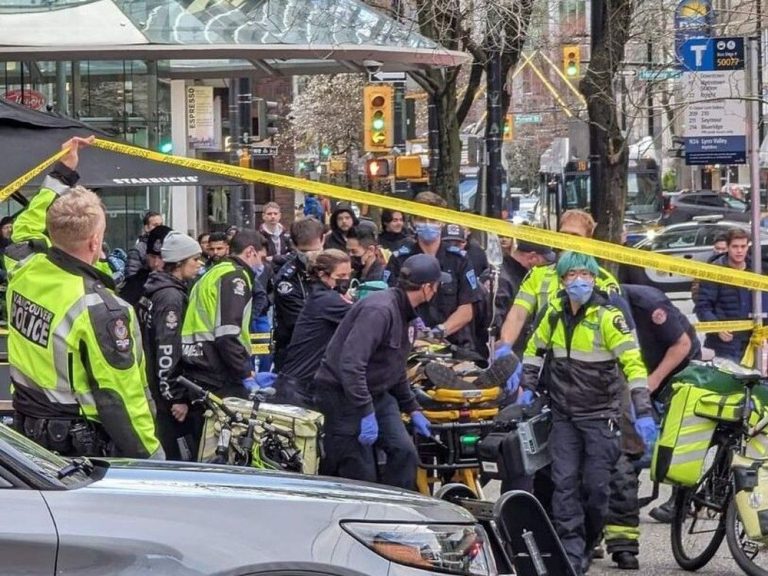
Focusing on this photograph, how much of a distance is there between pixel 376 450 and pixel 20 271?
2.67 metres

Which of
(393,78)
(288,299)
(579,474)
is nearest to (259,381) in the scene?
(288,299)

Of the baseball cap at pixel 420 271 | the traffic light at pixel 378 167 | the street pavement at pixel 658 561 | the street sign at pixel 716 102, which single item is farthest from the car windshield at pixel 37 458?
the traffic light at pixel 378 167

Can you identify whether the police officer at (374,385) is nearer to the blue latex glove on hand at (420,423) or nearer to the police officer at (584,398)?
the blue latex glove on hand at (420,423)

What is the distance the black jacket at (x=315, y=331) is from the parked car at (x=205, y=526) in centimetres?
392

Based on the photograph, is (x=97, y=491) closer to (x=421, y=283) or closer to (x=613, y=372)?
(x=421, y=283)

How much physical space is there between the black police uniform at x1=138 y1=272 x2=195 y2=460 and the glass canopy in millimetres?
8224

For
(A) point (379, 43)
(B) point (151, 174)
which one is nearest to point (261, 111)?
(A) point (379, 43)

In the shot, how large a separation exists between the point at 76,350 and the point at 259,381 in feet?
12.5

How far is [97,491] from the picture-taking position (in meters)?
4.25

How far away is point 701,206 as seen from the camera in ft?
147

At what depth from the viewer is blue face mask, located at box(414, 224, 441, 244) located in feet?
40.2

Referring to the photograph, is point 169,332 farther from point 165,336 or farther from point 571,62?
point 571,62

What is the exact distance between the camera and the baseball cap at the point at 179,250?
9.11 m

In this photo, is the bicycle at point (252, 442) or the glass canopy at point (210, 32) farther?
the glass canopy at point (210, 32)
